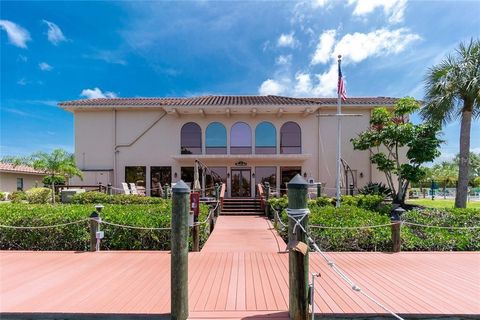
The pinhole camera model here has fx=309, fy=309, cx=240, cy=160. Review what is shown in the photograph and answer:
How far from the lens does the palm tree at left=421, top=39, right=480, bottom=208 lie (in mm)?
13547

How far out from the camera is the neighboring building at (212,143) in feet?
64.5

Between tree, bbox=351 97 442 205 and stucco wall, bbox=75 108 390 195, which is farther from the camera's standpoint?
stucco wall, bbox=75 108 390 195

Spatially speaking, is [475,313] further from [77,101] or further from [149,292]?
A: [77,101]

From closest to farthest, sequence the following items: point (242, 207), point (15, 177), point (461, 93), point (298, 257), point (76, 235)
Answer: point (298, 257)
point (76, 235)
point (461, 93)
point (242, 207)
point (15, 177)

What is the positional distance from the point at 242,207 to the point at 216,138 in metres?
5.62

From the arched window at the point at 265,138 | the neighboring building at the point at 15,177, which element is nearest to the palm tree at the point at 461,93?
the arched window at the point at 265,138

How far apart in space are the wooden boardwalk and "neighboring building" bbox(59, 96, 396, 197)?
12.8 meters

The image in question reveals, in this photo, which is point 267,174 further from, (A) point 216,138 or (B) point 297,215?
(B) point 297,215

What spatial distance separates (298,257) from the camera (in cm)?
363

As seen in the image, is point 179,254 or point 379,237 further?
point 379,237

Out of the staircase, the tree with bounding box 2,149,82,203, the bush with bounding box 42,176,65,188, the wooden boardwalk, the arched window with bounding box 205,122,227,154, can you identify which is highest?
the arched window with bounding box 205,122,227,154

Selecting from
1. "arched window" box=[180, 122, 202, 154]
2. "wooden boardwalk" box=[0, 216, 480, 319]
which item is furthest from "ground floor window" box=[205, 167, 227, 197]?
"wooden boardwalk" box=[0, 216, 480, 319]

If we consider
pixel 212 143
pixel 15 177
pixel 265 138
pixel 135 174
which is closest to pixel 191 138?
pixel 212 143

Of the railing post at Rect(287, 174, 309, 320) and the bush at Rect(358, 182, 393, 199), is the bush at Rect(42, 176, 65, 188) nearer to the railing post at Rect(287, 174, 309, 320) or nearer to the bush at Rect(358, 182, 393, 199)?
the bush at Rect(358, 182, 393, 199)
